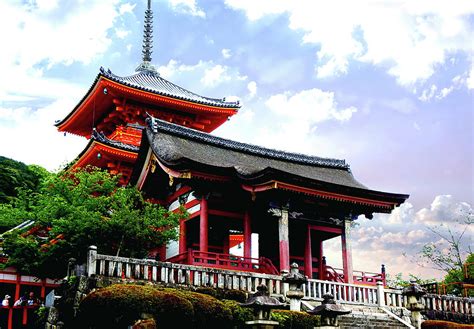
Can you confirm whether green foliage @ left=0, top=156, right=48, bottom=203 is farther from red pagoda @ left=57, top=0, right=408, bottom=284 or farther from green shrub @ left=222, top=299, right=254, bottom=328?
green shrub @ left=222, top=299, right=254, bottom=328

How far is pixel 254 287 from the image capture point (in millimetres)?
19547

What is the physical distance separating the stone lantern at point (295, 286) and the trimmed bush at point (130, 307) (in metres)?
4.84

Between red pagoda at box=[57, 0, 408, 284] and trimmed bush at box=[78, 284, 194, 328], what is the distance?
5678 millimetres

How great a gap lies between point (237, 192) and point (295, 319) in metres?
7.58

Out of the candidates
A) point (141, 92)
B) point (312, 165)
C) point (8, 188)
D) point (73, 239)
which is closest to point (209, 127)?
point (141, 92)

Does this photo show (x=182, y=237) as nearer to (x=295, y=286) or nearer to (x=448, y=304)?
(x=295, y=286)

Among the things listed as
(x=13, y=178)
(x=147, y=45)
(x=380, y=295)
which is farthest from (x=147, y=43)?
(x=380, y=295)

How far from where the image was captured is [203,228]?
22.7 meters

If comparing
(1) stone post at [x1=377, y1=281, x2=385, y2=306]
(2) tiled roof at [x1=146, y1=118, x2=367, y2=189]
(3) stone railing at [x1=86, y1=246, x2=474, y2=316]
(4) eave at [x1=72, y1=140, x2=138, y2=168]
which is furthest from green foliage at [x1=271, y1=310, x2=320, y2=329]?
(4) eave at [x1=72, y1=140, x2=138, y2=168]

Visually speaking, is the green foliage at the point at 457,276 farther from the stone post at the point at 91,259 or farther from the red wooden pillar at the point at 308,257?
the stone post at the point at 91,259

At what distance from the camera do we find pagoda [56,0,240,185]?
109 feet

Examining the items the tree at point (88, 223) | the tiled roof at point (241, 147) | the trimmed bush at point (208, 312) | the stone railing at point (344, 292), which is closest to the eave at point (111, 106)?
the tiled roof at point (241, 147)

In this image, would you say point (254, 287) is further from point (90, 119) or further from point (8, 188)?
point (8, 188)

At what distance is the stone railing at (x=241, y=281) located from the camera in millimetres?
17141
